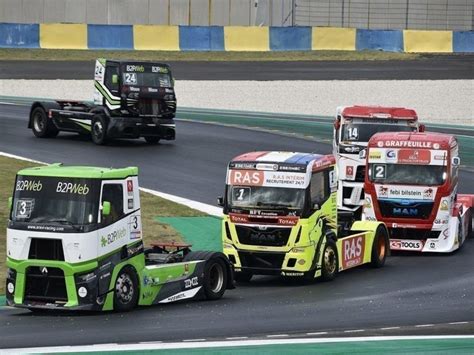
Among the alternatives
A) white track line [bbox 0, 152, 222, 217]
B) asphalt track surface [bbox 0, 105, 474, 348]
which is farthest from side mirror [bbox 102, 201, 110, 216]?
white track line [bbox 0, 152, 222, 217]

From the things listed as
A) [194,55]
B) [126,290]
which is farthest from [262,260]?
[194,55]

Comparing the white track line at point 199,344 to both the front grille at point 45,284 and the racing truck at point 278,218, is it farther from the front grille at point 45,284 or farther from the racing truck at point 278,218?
the racing truck at point 278,218

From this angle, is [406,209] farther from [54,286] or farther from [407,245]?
[54,286]

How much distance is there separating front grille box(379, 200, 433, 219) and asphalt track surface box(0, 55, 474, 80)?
833 inches

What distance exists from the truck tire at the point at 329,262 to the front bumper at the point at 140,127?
46.8ft

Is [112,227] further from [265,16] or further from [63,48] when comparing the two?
[265,16]

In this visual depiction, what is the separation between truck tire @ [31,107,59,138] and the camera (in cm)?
3562

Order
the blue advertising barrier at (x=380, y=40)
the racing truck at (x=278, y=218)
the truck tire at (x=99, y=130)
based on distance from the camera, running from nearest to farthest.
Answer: the racing truck at (x=278, y=218), the truck tire at (x=99, y=130), the blue advertising barrier at (x=380, y=40)

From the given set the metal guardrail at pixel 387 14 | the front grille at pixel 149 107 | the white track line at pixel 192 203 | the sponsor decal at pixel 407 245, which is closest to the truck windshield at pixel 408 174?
the sponsor decal at pixel 407 245

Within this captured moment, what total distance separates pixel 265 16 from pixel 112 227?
1385 inches

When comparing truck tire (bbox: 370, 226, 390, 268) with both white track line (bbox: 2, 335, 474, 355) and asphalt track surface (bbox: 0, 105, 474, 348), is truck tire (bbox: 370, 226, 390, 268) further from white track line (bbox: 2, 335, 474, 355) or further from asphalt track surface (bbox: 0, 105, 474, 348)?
white track line (bbox: 2, 335, 474, 355)

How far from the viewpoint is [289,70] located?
153 feet

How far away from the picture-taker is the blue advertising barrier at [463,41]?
50375mm

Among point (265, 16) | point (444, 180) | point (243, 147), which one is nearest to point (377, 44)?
point (265, 16)
